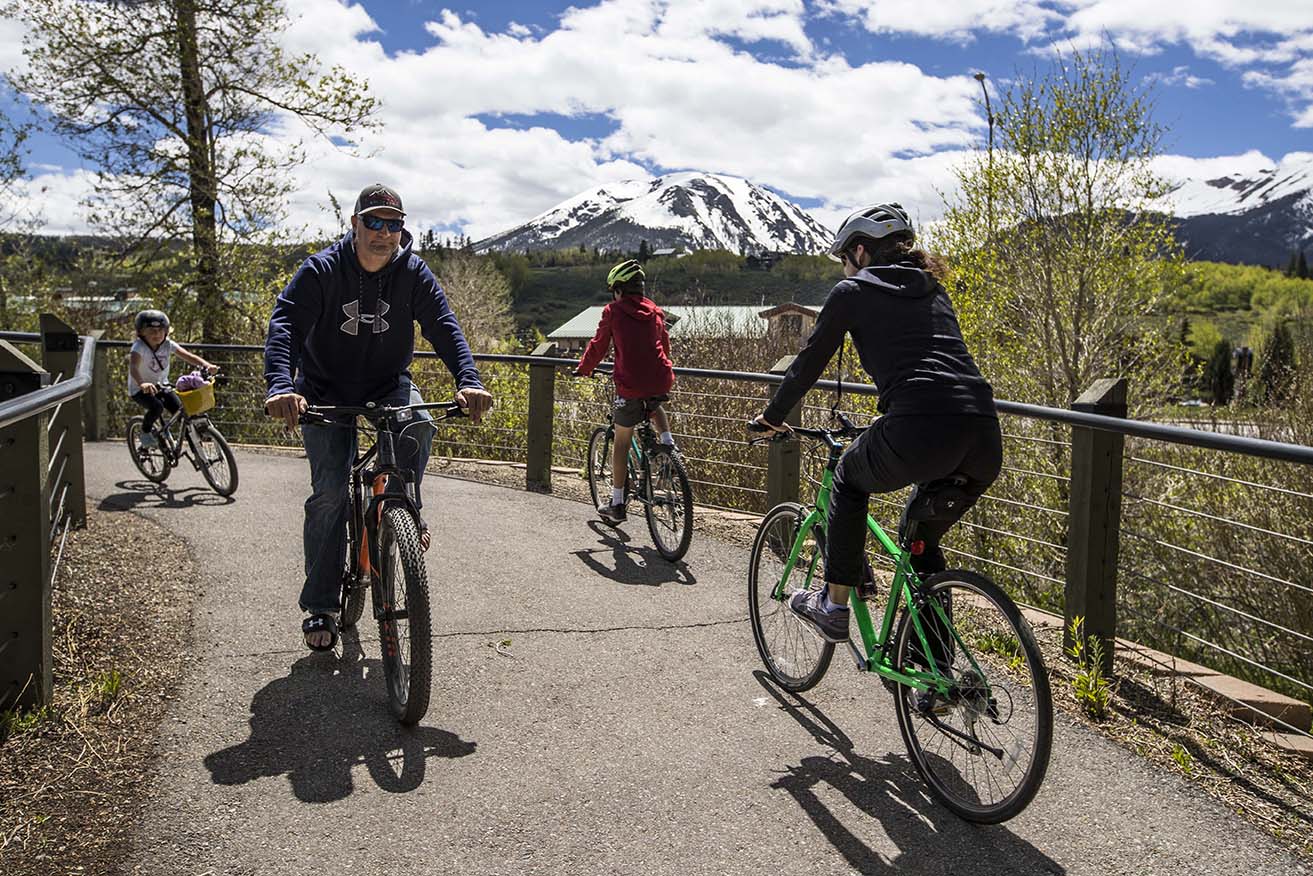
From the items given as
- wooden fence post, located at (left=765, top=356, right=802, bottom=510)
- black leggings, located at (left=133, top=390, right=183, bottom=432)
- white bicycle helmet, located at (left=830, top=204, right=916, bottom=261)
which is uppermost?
white bicycle helmet, located at (left=830, top=204, right=916, bottom=261)

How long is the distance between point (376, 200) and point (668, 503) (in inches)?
128

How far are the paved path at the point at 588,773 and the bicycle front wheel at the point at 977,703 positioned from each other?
14 centimetres

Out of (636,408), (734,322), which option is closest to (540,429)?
(636,408)

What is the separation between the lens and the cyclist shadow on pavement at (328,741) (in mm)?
3900

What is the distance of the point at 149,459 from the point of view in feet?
33.9

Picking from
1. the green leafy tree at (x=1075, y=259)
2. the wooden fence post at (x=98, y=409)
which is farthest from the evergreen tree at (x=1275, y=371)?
the wooden fence post at (x=98, y=409)

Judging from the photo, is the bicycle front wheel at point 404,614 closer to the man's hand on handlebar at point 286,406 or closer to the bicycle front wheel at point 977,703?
the man's hand on handlebar at point 286,406

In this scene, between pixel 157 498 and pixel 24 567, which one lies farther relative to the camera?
pixel 157 498

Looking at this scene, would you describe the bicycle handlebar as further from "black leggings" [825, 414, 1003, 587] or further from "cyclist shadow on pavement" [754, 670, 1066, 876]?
"cyclist shadow on pavement" [754, 670, 1066, 876]

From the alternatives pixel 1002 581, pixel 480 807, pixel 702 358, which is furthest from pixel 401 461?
pixel 702 358

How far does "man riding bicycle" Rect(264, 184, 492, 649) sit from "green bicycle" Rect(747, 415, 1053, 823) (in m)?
1.91

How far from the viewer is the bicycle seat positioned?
3.82 metres

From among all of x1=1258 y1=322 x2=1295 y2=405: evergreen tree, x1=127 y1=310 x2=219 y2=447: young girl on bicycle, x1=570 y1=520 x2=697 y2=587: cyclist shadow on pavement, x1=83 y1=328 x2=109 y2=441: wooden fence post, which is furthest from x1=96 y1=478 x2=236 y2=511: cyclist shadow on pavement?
x1=1258 y1=322 x2=1295 y2=405: evergreen tree

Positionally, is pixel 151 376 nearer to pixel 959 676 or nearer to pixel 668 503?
pixel 668 503
